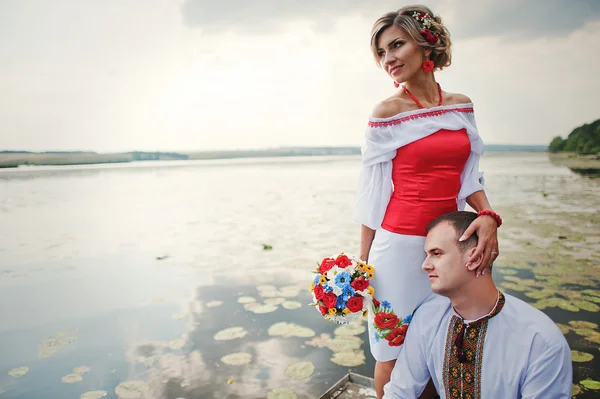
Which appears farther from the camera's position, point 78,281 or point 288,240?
point 288,240

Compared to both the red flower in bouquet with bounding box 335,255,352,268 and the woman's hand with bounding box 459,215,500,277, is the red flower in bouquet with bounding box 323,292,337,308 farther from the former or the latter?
the woman's hand with bounding box 459,215,500,277

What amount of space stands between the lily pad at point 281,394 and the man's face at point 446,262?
1.49m

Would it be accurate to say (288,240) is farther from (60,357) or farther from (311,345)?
(60,357)

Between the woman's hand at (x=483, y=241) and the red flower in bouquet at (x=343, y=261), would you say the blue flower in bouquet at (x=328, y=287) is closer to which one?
the red flower in bouquet at (x=343, y=261)

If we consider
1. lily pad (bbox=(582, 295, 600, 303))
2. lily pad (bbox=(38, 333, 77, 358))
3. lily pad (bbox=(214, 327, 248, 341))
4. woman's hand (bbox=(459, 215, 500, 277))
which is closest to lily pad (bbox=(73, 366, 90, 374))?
lily pad (bbox=(38, 333, 77, 358))

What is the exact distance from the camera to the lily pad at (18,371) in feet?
9.94

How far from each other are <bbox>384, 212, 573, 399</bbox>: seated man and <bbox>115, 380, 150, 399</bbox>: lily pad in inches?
68.3

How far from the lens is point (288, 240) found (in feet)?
Answer: 22.0

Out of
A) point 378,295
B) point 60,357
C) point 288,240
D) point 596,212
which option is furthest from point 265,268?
point 596,212

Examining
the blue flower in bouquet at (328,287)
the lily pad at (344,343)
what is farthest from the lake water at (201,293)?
the blue flower in bouquet at (328,287)

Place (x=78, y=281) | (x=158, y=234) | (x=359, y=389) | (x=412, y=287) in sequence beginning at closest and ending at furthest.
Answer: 1. (x=412, y=287)
2. (x=359, y=389)
3. (x=78, y=281)
4. (x=158, y=234)

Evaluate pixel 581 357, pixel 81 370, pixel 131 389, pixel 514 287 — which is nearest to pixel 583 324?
pixel 581 357

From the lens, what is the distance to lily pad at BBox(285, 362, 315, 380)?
2861mm

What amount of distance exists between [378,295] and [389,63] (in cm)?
97
